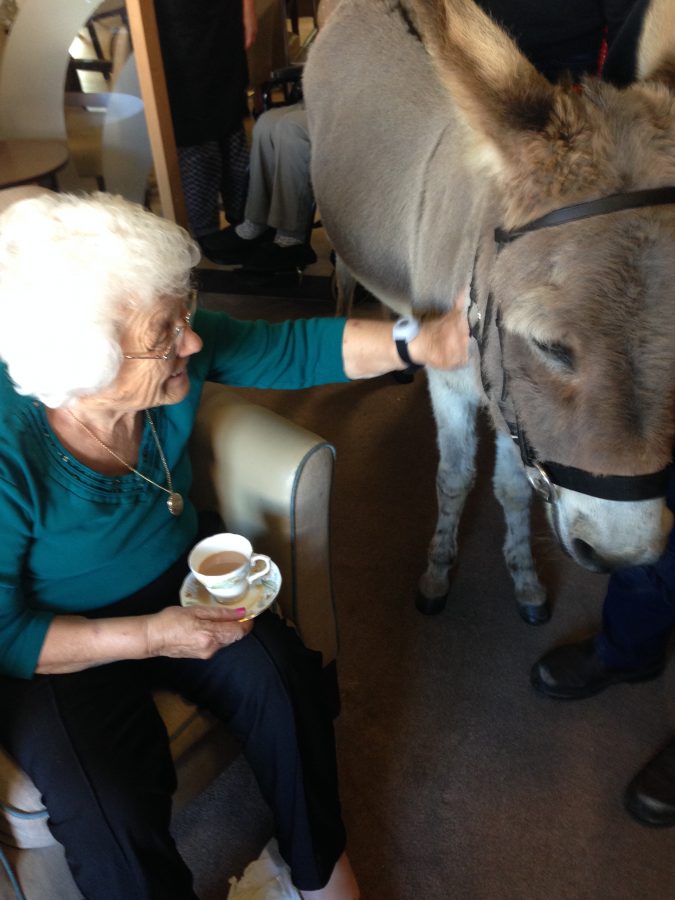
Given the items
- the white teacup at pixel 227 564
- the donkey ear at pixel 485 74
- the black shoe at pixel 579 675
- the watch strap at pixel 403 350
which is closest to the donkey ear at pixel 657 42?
the donkey ear at pixel 485 74

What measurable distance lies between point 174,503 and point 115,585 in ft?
0.57

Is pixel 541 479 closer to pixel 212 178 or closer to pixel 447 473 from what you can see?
pixel 447 473

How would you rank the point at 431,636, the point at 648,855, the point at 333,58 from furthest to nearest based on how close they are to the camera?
the point at 333,58
the point at 431,636
the point at 648,855

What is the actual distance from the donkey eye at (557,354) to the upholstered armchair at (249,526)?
1.63 ft

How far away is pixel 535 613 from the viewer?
187cm

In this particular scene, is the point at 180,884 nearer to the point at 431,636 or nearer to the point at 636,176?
the point at 431,636

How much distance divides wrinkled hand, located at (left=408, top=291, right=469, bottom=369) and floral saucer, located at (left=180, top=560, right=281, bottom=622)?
1.70 ft

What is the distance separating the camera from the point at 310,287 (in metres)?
3.49

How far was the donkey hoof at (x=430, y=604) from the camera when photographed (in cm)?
190

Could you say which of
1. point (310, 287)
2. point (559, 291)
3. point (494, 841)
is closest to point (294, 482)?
point (559, 291)

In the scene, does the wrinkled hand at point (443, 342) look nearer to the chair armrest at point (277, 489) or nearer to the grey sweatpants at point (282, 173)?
the chair armrest at point (277, 489)

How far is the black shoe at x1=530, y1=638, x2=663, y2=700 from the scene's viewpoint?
66.0 inches

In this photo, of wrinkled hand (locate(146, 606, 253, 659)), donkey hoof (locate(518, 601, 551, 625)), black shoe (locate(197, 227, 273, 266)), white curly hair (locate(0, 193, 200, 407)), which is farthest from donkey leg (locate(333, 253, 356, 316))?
Result: wrinkled hand (locate(146, 606, 253, 659))

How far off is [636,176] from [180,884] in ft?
4.02
